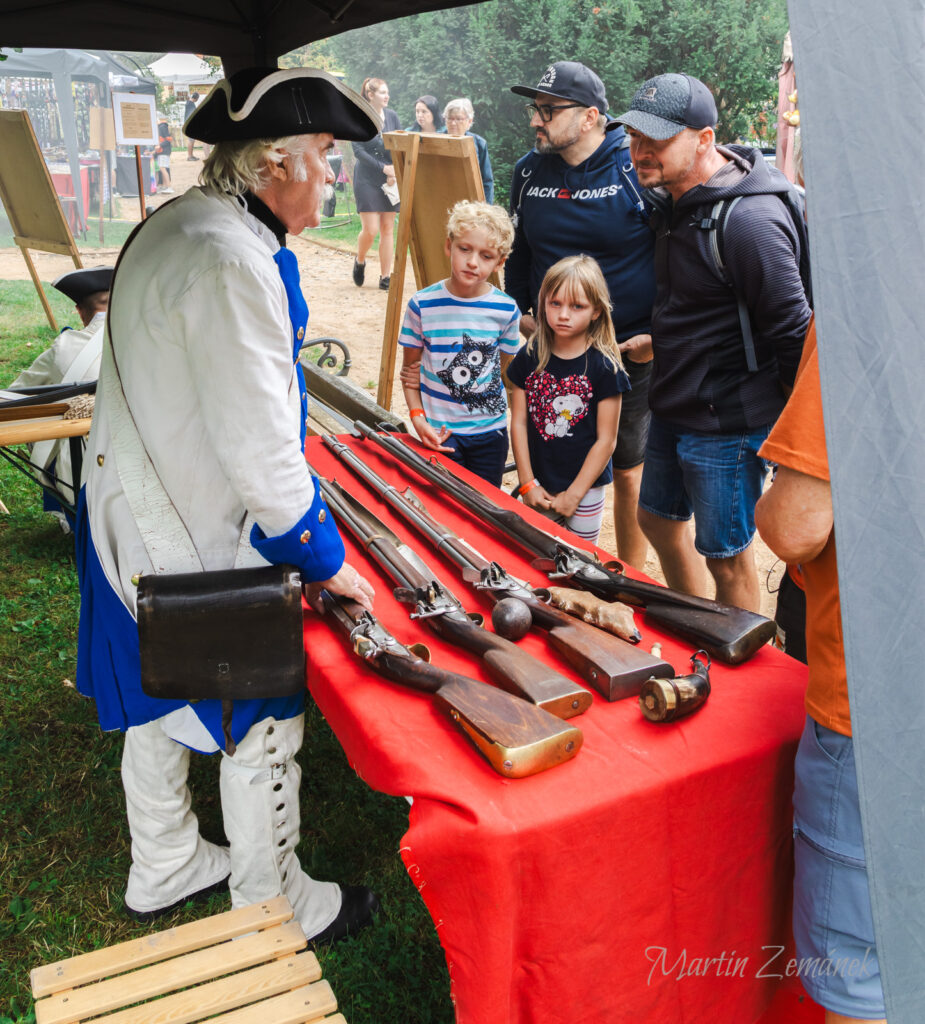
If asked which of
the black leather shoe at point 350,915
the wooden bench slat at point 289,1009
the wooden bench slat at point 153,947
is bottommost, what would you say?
the black leather shoe at point 350,915

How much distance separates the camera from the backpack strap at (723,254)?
3.04 metres

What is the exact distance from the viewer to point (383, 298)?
1304cm

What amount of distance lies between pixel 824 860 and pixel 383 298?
12.2m

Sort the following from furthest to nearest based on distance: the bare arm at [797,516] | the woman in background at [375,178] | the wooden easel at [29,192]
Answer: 1. the woman in background at [375,178]
2. the wooden easel at [29,192]
3. the bare arm at [797,516]

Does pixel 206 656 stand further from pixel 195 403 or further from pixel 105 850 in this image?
pixel 105 850

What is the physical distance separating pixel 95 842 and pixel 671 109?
339cm

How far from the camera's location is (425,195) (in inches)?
211

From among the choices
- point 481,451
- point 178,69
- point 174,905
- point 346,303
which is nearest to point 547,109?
point 481,451

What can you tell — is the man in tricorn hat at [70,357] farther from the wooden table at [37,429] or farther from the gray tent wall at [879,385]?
the gray tent wall at [879,385]

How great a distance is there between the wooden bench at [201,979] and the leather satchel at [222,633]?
0.56 m

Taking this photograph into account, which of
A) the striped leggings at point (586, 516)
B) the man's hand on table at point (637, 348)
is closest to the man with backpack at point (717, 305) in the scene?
the striped leggings at point (586, 516)

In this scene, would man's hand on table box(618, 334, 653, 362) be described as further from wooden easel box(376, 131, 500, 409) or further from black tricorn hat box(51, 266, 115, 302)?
black tricorn hat box(51, 266, 115, 302)

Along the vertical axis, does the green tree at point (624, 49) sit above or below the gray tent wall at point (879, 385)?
above

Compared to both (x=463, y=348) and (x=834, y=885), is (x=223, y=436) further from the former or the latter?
(x=463, y=348)
